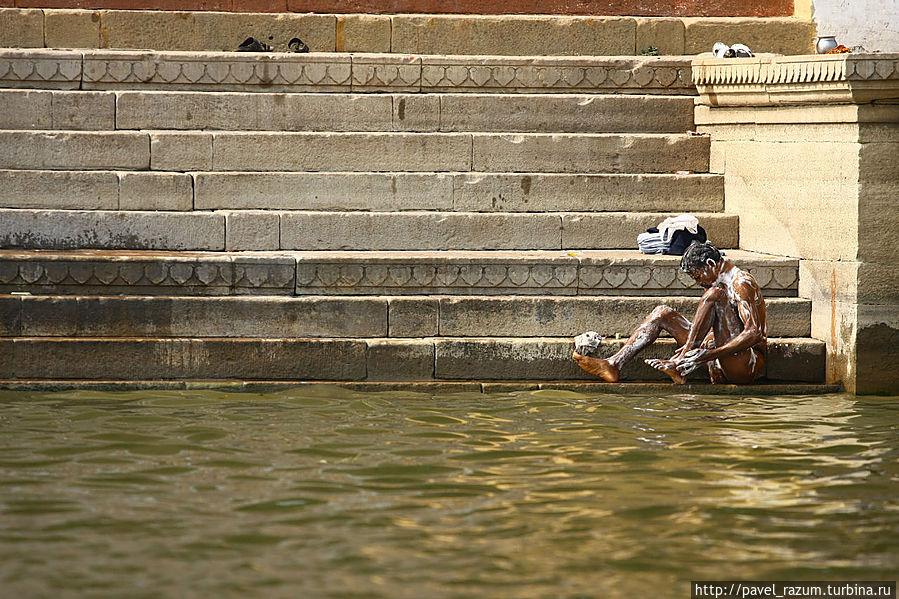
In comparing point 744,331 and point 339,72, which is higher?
point 339,72

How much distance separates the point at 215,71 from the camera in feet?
30.3

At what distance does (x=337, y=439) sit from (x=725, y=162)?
14.4ft

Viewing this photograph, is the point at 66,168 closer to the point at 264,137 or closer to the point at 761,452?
the point at 264,137

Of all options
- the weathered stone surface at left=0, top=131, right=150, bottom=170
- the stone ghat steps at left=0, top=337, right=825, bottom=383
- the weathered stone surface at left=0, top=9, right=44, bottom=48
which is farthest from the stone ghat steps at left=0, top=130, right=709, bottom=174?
the stone ghat steps at left=0, top=337, right=825, bottom=383

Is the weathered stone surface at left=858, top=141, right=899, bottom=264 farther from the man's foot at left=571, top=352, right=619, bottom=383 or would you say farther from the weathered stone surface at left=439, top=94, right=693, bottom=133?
the weathered stone surface at left=439, top=94, right=693, bottom=133

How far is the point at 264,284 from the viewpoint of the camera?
775 cm

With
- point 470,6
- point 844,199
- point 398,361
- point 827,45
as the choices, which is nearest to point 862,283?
point 844,199

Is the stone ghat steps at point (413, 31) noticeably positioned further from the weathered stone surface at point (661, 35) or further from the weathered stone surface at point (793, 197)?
the weathered stone surface at point (793, 197)

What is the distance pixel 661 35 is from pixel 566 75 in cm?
141

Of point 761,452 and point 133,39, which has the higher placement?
point 133,39

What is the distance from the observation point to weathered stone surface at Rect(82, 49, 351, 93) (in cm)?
915

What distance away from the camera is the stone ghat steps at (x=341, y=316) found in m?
7.48

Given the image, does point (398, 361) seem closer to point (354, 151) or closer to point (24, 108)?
point (354, 151)

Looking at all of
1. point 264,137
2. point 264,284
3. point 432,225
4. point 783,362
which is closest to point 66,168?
point 264,137
